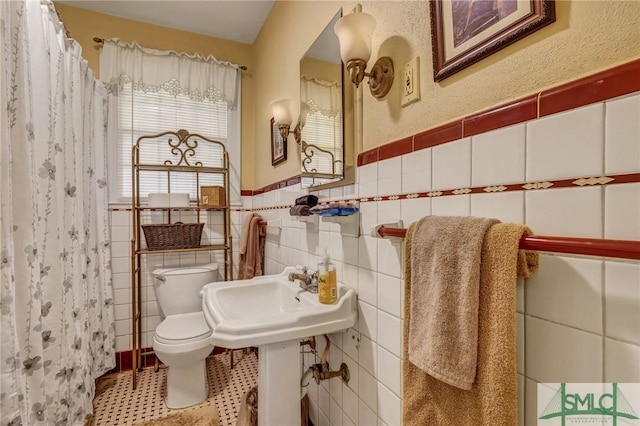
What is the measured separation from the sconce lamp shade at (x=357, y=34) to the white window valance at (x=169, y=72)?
70.1 inches

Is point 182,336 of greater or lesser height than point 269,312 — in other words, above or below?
below

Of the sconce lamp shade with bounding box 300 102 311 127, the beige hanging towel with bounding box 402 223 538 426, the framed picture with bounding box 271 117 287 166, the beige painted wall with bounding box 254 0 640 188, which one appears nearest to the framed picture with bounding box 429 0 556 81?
the beige painted wall with bounding box 254 0 640 188

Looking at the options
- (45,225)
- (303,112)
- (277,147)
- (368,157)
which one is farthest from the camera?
(277,147)

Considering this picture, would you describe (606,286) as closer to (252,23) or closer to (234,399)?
(234,399)

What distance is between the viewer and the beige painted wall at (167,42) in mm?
2182

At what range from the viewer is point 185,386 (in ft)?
5.89

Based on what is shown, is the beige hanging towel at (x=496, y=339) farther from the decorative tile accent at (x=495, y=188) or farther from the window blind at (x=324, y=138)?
the window blind at (x=324, y=138)

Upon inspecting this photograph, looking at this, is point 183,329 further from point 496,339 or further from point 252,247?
point 496,339

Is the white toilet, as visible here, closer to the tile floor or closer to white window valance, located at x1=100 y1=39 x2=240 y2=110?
the tile floor

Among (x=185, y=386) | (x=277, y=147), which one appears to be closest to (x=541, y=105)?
(x=277, y=147)

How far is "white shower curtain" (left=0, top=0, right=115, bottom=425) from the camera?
42.6 inches

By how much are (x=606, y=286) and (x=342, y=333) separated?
0.95m

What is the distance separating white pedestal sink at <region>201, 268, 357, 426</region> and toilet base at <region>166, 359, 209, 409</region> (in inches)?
29.6
